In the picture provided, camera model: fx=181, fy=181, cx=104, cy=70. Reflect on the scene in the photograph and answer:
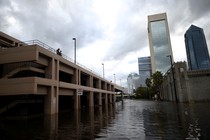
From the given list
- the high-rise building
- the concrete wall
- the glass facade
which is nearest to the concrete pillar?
the concrete wall

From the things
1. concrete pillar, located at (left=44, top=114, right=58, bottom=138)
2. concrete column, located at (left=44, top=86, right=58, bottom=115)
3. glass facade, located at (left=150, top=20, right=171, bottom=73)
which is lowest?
concrete pillar, located at (left=44, top=114, right=58, bottom=138)

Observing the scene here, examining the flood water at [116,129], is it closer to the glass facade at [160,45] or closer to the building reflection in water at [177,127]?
the building reflection in water at [177,127]

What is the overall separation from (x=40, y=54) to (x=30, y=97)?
6621mm

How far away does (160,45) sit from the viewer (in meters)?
174

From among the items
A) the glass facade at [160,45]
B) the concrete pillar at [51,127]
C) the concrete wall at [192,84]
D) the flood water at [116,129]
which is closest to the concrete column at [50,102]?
the flood water at [116,129]

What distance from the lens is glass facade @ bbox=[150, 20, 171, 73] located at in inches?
6757

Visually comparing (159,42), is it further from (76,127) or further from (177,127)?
(76,127)

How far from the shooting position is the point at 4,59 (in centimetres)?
2552

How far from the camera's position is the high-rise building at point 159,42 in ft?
563

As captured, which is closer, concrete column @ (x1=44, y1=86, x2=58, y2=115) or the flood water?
the flood water

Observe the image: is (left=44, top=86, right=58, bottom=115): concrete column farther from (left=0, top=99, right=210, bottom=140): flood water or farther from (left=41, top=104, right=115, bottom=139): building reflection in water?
(left=0, top=99, right=210, bottom=140): flood water

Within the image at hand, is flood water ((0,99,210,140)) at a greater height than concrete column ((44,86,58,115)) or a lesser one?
lesser

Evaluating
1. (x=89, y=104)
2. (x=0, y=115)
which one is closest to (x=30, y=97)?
(x=0, y=115)

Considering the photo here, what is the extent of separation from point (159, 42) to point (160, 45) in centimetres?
Answer: 303
